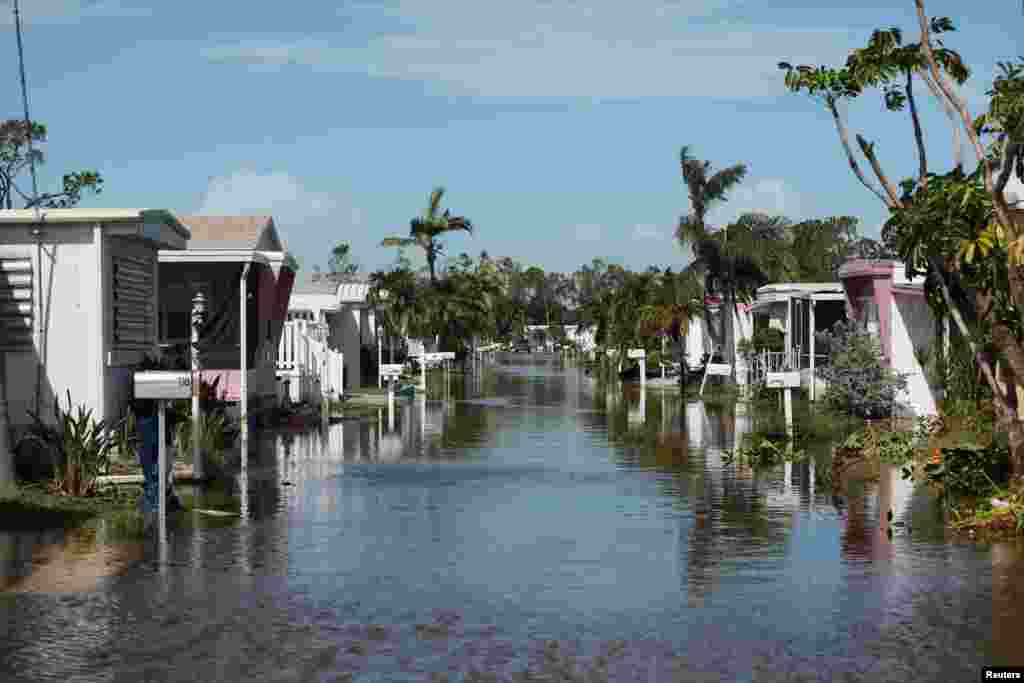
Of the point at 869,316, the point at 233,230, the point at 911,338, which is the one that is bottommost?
the point at 911,338

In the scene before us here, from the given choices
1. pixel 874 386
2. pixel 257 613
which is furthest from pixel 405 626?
pixel 874 386

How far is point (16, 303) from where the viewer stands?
20.0 meters

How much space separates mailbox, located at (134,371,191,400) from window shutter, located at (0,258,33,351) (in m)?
4.97

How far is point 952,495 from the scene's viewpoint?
18.6 meters

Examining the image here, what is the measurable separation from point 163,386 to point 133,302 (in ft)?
22.1

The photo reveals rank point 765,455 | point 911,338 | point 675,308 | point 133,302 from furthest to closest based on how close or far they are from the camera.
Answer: point 675,308, point 911,338, point 765,455, point 133,302

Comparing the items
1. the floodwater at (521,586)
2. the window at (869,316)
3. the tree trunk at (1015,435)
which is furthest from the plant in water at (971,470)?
the window at (869,316)

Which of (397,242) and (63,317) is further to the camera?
(397,242)

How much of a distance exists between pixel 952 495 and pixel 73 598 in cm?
1061

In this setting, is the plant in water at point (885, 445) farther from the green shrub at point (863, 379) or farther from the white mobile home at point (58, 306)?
the white mobile home at point (58, 306)

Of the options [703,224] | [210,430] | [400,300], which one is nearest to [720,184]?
[703,224]

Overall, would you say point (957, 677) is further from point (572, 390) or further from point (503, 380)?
→ point (503, 380)

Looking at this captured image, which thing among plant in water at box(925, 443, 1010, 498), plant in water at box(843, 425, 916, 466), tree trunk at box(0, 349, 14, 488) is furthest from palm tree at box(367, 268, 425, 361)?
tree trunk at box(0, 349, 14, 488)

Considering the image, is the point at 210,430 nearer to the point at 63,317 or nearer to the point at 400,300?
the point at 63,317
